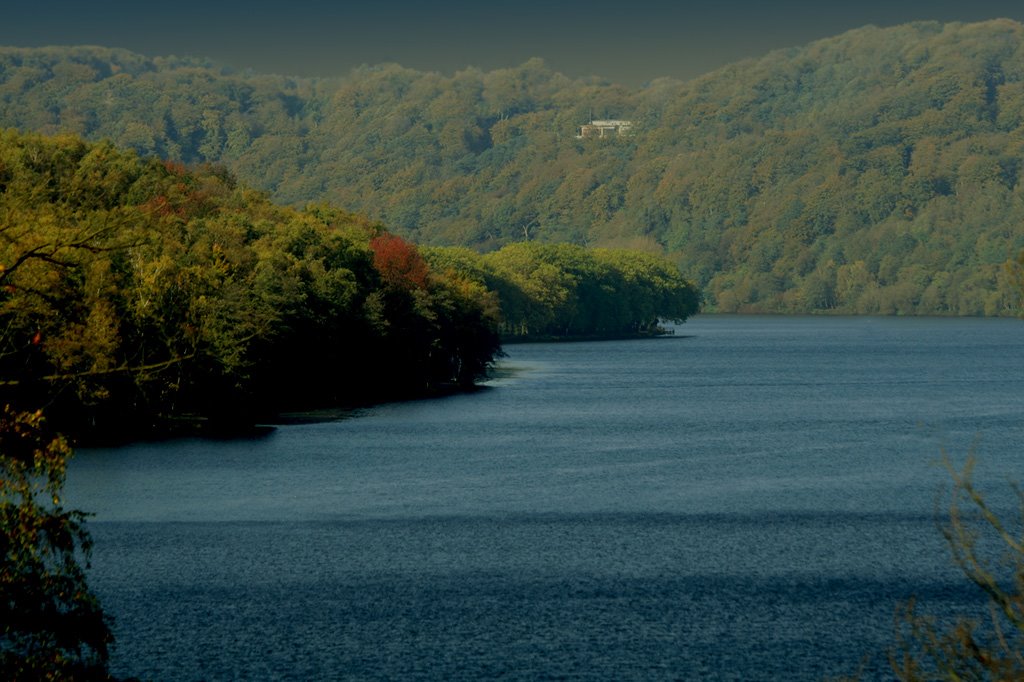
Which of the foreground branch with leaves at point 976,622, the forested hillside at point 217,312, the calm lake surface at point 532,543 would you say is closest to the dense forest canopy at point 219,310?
the forested hillside at point 217,312

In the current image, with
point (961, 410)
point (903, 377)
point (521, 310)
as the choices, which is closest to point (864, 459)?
point (961, 410)

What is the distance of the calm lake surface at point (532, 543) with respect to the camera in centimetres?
3338

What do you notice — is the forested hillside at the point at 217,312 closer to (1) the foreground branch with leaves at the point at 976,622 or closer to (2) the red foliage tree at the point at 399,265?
(2) the red foliage tree at the point at 399,265

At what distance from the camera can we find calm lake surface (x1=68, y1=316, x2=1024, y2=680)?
33.4 m

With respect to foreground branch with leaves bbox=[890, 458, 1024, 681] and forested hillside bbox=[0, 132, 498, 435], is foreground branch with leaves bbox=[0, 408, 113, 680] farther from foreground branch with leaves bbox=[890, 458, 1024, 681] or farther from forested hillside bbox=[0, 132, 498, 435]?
forested hillside bbox=[0, 132, 498, 435]

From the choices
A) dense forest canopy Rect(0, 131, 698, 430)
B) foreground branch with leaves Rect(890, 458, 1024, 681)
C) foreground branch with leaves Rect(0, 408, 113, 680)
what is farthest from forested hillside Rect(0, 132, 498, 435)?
foreground branch with leaves Rect(0, 408, 113, 680)

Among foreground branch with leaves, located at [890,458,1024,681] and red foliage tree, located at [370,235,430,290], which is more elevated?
red foliage tree, located at [370,235,430,290]

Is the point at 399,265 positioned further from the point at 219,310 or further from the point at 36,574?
the point at 36,574

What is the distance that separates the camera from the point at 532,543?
46062mm

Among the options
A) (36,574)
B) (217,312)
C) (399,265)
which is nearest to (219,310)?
(217,312)

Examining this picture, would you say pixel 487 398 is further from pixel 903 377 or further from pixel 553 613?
pixel 553 613

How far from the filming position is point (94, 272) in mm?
71812

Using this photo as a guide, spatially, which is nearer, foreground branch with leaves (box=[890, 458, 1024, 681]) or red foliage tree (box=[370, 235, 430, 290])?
foreground branch with leaves (box=[890, 458, 1024, 681])

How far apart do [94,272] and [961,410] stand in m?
53.3
